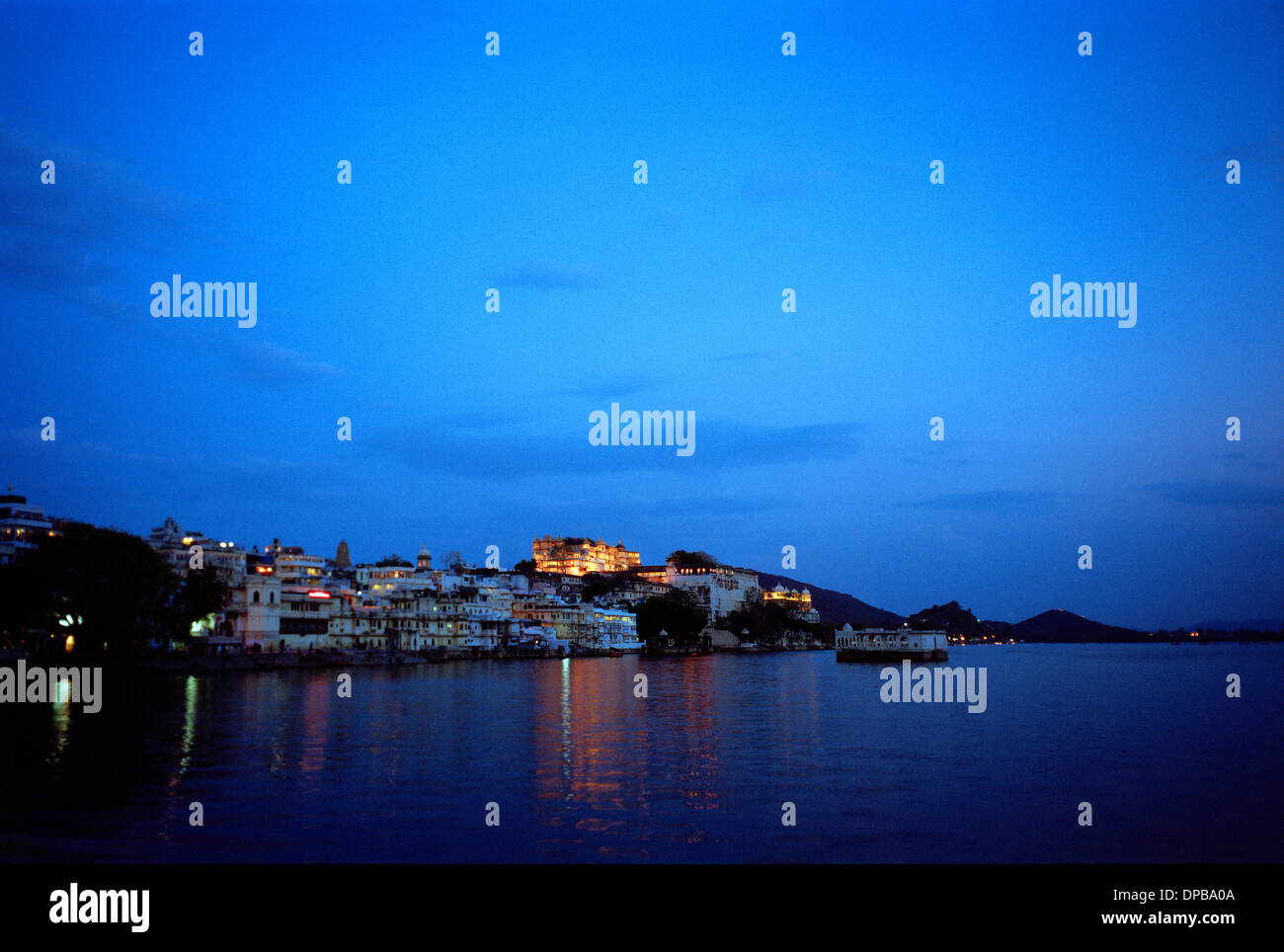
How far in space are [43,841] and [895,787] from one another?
15529mm

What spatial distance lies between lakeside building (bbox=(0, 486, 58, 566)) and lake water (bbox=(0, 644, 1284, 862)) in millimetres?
43225

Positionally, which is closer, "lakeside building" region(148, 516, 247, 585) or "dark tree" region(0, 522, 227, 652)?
"dark tree" region(0, 522, 227, 652)

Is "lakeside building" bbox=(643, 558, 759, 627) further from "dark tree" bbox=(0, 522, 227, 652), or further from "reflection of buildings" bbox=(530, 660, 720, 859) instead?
"reflection of buildings" bbox=(530, 660, 720, 859)

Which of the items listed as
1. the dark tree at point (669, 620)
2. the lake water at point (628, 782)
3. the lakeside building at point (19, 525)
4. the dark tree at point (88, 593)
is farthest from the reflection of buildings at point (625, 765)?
the dark tree at point (669, 620)

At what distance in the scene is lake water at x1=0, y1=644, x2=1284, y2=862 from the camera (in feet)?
50.3

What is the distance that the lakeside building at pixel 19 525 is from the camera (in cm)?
7494

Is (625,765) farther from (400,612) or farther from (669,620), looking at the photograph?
(669,620)

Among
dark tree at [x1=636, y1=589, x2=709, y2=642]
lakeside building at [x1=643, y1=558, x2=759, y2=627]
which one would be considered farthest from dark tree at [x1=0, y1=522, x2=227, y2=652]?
lakeside building at [x1=643, y1=558, x2=759, y2=627]

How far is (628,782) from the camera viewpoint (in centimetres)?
2102

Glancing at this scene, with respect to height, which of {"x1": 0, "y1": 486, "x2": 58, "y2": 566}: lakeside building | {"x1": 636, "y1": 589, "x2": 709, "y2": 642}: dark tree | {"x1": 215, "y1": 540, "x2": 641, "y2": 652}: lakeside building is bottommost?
{"x1": 636, "y1": 589, "x2": 709, "y2": 642}: dark tree

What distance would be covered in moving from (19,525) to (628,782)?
76843mm

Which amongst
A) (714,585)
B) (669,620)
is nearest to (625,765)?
(669,620)

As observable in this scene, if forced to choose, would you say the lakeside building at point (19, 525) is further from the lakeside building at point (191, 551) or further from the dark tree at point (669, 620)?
the dark tree at point (669, 620)
